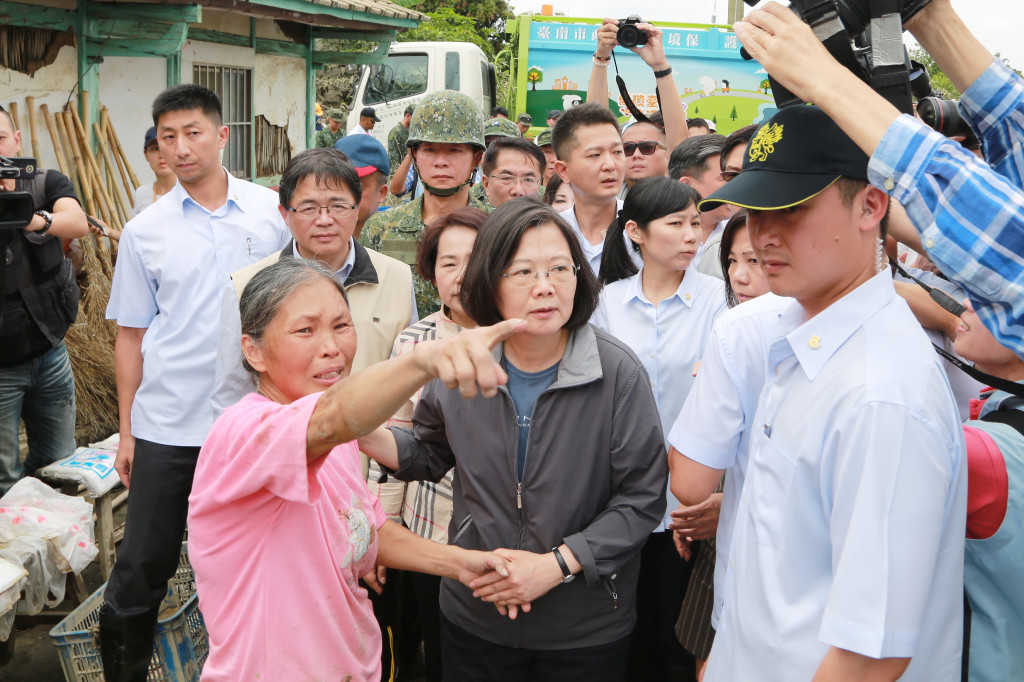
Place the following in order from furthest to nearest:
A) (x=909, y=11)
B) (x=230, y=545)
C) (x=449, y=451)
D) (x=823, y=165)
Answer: (x=449, y=451)
(x=230, y=545)
(x=909, y=11)
(x=823, y=165)

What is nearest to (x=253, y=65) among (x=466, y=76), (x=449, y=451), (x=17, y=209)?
(x=466, y=76)

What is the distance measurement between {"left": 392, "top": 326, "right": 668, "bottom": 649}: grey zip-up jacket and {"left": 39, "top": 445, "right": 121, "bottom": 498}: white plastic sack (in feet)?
7.78

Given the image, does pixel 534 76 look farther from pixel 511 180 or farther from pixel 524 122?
pixel 511 180

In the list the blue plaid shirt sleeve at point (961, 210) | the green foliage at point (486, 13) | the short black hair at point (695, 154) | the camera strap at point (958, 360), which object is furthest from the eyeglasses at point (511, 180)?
the green foliage at point (486, 13)

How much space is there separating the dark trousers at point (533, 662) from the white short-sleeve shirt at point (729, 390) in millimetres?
333

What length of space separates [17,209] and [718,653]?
273 cm

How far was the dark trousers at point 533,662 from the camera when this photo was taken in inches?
82.3

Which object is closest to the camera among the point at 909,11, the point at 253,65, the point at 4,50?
the point at 909,11

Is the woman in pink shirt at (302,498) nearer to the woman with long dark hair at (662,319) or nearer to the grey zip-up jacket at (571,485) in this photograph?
the grey zip-up jacket at (571,485)

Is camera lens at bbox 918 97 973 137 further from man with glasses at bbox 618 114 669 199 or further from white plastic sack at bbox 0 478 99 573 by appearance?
white plastic sack at bbox 0 478 99 573

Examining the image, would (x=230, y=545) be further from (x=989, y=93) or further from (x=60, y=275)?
(x=60, y=275)

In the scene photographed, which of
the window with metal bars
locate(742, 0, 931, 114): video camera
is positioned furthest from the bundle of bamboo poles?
locate(742, 0, 931, 114): video camera

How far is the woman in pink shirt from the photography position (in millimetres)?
1397

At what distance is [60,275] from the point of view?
3951 mm
